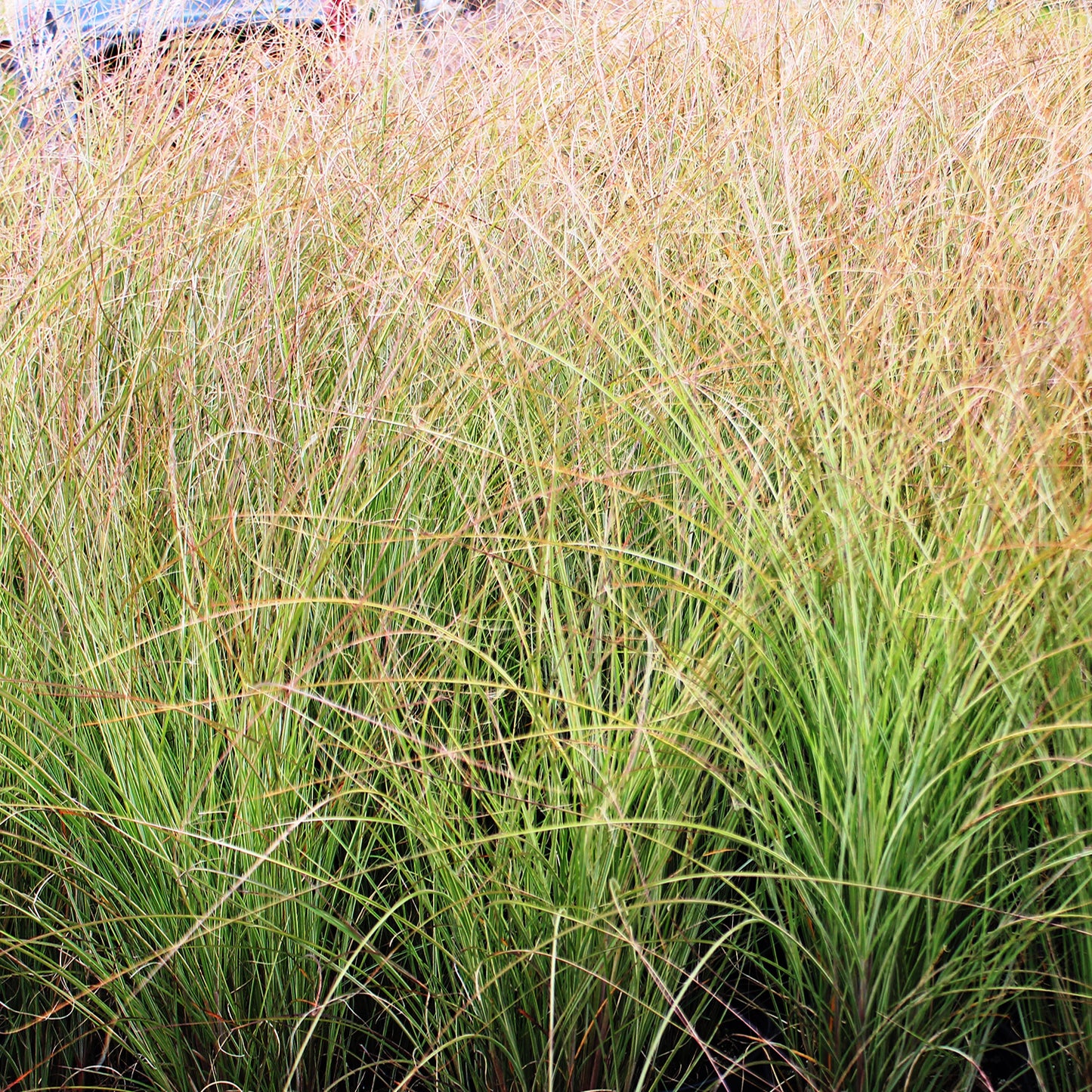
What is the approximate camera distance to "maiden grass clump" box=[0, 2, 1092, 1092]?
97 cm

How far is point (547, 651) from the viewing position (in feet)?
4.11

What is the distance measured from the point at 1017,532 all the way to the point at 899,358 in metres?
0.61

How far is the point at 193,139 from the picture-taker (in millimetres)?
2146

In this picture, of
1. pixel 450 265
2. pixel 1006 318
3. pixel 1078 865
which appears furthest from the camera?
pixel 450 265

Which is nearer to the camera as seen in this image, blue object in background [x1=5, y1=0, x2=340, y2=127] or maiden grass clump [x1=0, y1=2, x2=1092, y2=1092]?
A: maiden grass clump [x1=0, y1=2, x2=1092, y2=1092]

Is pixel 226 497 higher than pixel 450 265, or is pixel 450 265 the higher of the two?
pixel 450 265

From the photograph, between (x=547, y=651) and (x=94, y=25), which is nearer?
(x=547, y=651)

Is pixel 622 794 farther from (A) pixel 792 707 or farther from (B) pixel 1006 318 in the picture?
(B) pixel 1006 318

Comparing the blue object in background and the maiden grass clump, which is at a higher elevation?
the blue object in background

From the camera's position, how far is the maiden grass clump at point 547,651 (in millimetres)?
973

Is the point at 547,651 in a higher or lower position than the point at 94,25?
lower

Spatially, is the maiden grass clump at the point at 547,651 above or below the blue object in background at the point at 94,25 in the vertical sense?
below

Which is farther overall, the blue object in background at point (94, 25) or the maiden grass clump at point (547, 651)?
the blue object in background at point (94, 25)

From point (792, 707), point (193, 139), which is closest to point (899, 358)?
point (792, 707)
